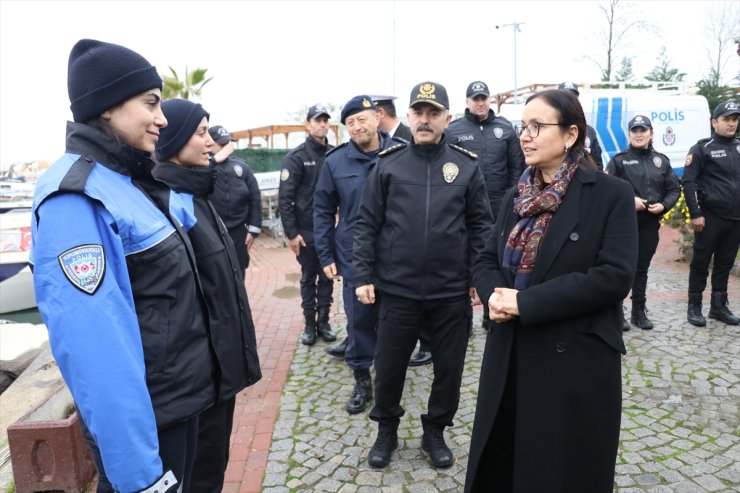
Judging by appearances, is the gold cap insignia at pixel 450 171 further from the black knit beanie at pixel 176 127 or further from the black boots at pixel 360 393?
the black boots at pixel 360 393

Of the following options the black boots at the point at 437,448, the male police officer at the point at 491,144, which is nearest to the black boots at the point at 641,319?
the male police officer at the point at 491,144

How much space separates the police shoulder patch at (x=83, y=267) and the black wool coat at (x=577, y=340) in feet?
4.78

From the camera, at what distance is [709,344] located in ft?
16.1

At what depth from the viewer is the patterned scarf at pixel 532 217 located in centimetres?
208

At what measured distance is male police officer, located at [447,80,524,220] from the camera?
536 centimetres

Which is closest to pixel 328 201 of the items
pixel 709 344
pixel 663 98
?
pixel 709 344

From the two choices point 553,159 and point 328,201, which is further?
point 328,201

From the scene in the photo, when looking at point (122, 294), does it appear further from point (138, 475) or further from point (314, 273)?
point (314, 273)

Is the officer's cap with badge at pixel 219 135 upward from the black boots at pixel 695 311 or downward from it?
upward

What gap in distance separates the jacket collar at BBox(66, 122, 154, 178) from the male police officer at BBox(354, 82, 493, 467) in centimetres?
165

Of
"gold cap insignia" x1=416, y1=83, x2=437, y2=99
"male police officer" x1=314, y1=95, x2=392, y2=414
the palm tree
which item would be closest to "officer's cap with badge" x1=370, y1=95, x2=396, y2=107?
"male police officer" x1=314, y1=95, x2=392, y2=414

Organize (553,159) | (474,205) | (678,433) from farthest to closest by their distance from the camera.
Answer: (678,433) < (474,205) < (553,159)

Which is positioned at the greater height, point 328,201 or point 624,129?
point 624,129

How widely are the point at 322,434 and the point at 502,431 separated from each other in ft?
5.53
